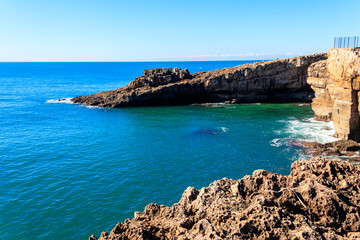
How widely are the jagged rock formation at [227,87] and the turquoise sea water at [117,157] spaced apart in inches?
412

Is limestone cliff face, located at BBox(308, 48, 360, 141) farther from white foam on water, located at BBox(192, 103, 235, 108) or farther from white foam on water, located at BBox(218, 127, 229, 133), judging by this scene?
white foam on water, located at BBox(192, 103, 235, 108)

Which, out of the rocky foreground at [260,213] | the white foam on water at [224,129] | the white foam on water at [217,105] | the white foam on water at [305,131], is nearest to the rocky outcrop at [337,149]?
the white foam on water at [305,131]

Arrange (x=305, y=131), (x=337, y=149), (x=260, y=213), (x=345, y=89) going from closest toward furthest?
1. (x=260, y=213)
2. (x=337, y=149)
3. (x=345, y=89)
4. (x=305, y=131)

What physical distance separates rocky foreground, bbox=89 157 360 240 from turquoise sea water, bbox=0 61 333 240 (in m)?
12.2

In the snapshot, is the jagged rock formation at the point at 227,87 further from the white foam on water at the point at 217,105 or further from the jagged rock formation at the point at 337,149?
the jagged rock formation at the point at 337,149

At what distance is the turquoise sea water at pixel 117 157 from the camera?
25.3 meters

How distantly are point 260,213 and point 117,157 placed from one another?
97.4ft

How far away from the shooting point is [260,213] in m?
11.4

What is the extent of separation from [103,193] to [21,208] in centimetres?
715

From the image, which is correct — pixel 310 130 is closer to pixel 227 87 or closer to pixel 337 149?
pixel 337 149

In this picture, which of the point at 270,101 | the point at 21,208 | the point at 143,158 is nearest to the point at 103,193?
the point at 21,208

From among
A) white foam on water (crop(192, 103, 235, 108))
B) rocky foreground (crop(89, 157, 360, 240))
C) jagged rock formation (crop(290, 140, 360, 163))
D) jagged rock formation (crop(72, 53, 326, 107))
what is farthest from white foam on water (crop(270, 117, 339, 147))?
rocky foreground (crop(89, 157, 360, 240))

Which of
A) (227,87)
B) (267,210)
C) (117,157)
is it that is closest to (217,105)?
(227,87)

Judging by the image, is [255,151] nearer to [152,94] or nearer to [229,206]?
[229,206]
